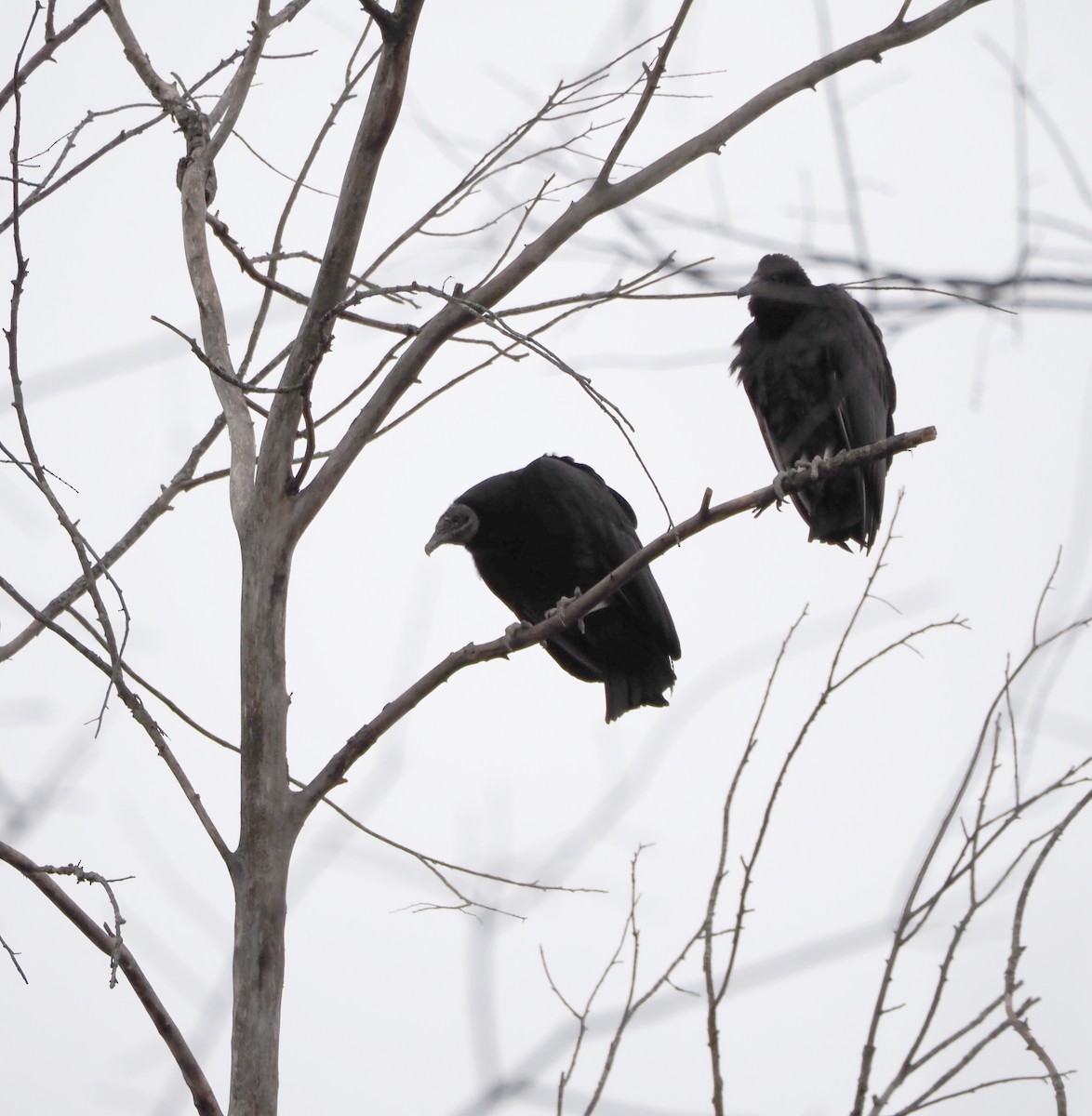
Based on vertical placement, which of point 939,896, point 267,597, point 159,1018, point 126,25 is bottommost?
point 939,896

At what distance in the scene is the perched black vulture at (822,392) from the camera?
4.18m

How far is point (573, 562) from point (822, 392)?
3.42 ft

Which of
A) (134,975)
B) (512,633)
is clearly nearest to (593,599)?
(512,633)

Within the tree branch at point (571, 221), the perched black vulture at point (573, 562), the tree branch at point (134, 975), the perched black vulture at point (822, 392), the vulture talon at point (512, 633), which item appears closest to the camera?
the tree branch at point (134, 975)

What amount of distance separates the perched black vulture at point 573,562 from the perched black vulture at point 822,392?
2.07 feet

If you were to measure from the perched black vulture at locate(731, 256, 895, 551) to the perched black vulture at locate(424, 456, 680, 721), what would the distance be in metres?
0.63

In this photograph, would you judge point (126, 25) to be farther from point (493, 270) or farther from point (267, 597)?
point (267, 597)

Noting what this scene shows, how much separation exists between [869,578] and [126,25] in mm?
2322

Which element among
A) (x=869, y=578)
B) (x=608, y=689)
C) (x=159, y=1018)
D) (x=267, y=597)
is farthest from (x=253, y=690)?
(x=608, y=689)

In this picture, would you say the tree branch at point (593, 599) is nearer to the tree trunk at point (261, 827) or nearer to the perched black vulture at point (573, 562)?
the tree trunk at point (261, 827)

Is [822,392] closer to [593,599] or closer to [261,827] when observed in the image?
[593,599]

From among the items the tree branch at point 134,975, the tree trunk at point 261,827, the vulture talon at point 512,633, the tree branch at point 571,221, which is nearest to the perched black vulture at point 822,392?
the vulture talon at point 512,633

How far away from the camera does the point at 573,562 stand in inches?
177

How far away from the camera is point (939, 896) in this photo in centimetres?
186
